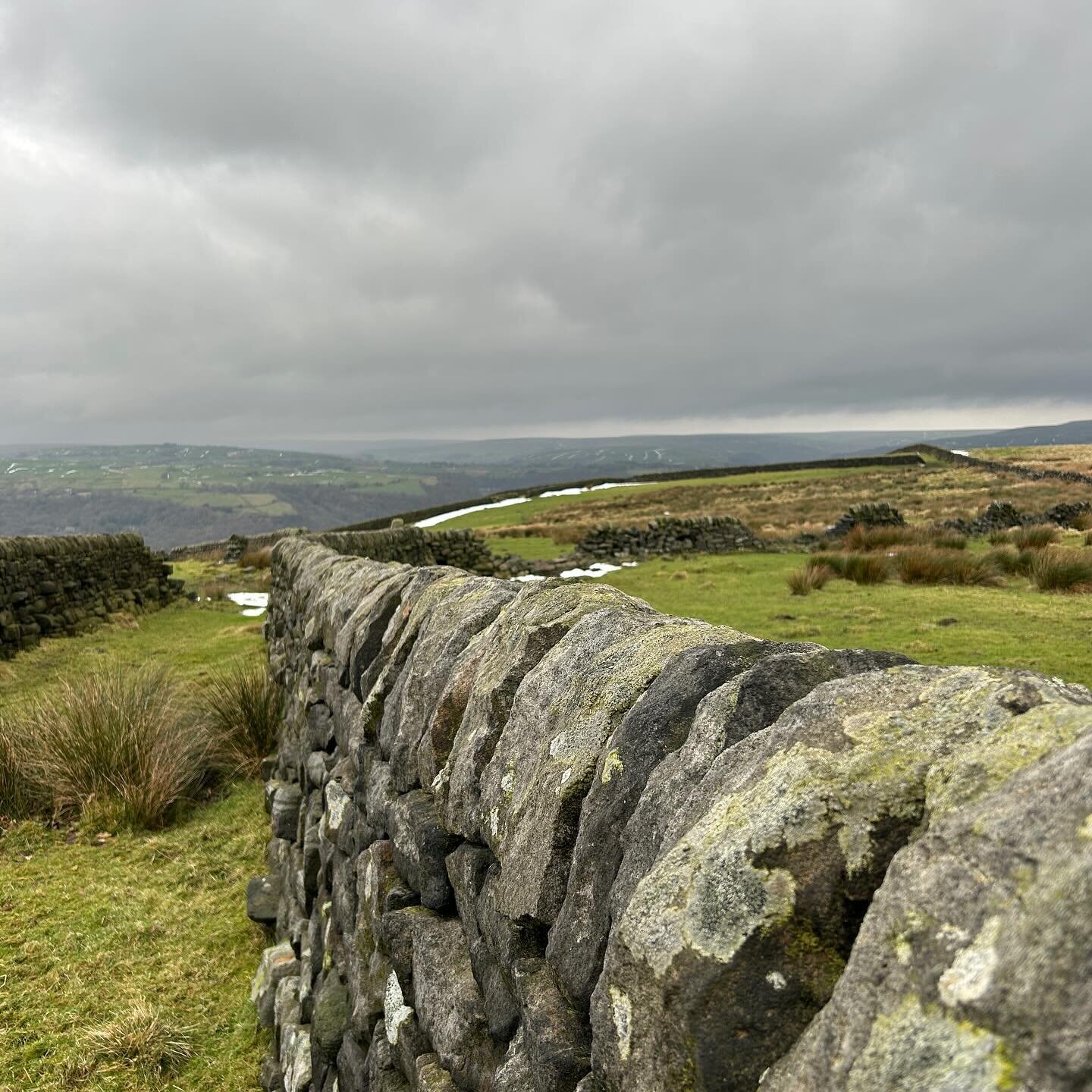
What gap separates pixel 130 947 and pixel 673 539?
62.0 feet

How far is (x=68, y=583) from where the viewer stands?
542 inches

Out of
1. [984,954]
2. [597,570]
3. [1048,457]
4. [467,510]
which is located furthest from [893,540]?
[1048,457]

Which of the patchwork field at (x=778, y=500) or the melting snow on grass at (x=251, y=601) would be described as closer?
the melting snow on grass at (x=251, y=601)

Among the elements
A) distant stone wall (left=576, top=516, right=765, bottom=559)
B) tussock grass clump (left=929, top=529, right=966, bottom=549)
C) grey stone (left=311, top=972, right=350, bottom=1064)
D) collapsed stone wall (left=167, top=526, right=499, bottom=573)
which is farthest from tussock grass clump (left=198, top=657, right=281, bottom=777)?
distant stone wall (left=576, top=516, right=765, bottom=559)

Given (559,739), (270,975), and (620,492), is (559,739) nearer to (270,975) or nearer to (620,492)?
(270,975)

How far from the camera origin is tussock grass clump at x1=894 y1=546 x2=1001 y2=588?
11469mm

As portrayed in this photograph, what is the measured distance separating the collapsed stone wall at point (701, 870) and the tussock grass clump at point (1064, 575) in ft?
33.6

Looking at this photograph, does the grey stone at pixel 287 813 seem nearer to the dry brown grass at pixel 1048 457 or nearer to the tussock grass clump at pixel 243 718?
the tussock grass clump at pixel 243 718

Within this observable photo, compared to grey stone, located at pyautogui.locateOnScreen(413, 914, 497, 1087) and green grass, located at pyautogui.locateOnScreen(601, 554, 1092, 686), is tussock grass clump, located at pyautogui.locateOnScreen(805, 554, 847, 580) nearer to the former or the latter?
green grass, located at pyautogui.locateOnScreen(601, 554, 1092, 686)

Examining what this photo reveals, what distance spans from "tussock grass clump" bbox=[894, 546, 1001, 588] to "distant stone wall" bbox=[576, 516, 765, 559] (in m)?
8.15

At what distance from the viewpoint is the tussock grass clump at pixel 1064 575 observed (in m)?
10.0

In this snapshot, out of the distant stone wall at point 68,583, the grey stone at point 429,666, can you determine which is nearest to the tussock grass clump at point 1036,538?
the grey stone at point 429,666

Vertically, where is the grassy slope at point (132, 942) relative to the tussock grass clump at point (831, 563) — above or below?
below

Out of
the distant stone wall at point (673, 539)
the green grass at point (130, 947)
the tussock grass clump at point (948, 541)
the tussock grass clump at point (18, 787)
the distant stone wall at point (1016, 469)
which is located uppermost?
the distant stone wall at point (1016, 469)
